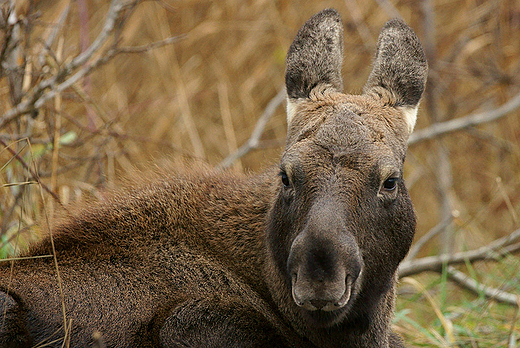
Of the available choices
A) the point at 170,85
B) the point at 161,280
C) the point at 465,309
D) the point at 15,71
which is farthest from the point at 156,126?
the point at 161,280

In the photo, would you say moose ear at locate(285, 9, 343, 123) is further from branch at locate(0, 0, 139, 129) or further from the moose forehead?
branch at locate(0, 0, 139, 129)

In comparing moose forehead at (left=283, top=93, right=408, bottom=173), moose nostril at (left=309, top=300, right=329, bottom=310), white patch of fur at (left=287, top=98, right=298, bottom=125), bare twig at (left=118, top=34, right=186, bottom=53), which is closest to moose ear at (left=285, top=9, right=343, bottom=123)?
white patch of fur at (left=287, top=98, right=298, bottom=125)

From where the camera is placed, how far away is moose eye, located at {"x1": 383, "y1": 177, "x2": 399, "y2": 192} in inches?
159

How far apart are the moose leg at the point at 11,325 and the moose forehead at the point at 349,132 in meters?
1.70

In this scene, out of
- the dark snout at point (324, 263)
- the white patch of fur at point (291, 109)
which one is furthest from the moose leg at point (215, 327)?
the white patch of fur at point (291, 109)

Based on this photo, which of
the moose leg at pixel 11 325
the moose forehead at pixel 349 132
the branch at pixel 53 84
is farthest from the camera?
the branch at pixel 53 84

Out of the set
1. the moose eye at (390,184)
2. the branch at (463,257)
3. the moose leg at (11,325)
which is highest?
the moose eye at (390,184)

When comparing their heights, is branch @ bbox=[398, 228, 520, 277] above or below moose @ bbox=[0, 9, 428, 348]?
below

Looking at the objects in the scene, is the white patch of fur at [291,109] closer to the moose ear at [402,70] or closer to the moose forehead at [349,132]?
the moose forehead at [349,132]

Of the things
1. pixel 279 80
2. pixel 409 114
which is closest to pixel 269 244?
pixel 409 114

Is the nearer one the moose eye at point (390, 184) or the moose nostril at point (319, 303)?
the moose nostril at point (319, 303)

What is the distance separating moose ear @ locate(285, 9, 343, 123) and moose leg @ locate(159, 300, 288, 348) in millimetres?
1320

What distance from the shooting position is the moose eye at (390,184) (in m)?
4.05

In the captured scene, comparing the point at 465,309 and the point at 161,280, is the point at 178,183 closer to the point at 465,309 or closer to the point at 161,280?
the point at 161,280
